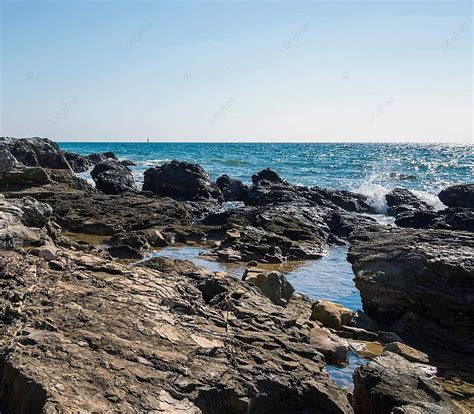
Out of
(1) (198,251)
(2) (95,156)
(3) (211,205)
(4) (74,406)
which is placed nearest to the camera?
(4) (74,406)

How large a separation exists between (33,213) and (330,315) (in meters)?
9.83

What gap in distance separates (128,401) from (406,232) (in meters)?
10.2

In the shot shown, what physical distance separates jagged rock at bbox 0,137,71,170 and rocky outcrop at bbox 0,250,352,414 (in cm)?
2849

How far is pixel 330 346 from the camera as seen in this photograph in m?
8.66

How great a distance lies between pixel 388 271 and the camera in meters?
11.1

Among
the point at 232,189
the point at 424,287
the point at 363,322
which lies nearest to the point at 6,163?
the point at 232,189

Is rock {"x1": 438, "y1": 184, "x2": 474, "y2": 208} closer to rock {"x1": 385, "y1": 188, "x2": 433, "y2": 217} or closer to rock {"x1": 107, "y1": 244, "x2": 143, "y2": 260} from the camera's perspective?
rock {"x1": 385, "y1": 188, "x2": 433, "y2": 217}

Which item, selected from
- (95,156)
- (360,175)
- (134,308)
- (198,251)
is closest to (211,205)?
(198,251)

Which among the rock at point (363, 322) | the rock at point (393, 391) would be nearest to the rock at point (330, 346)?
the rock at point (363, 322)

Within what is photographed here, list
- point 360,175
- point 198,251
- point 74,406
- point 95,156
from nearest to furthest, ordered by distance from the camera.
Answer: point 74,406 → point 198,251 → point 360,175 → point 95,156

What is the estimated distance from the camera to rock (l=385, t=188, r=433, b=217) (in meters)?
31.5

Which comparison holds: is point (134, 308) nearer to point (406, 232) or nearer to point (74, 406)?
point (74, 406)

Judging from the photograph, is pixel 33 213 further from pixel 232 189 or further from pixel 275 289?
pixel 232 189

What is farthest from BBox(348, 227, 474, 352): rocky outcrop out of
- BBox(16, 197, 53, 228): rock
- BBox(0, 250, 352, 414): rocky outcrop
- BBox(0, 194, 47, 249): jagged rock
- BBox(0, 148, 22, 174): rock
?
BBox(0, 148, 22, 174): rock
